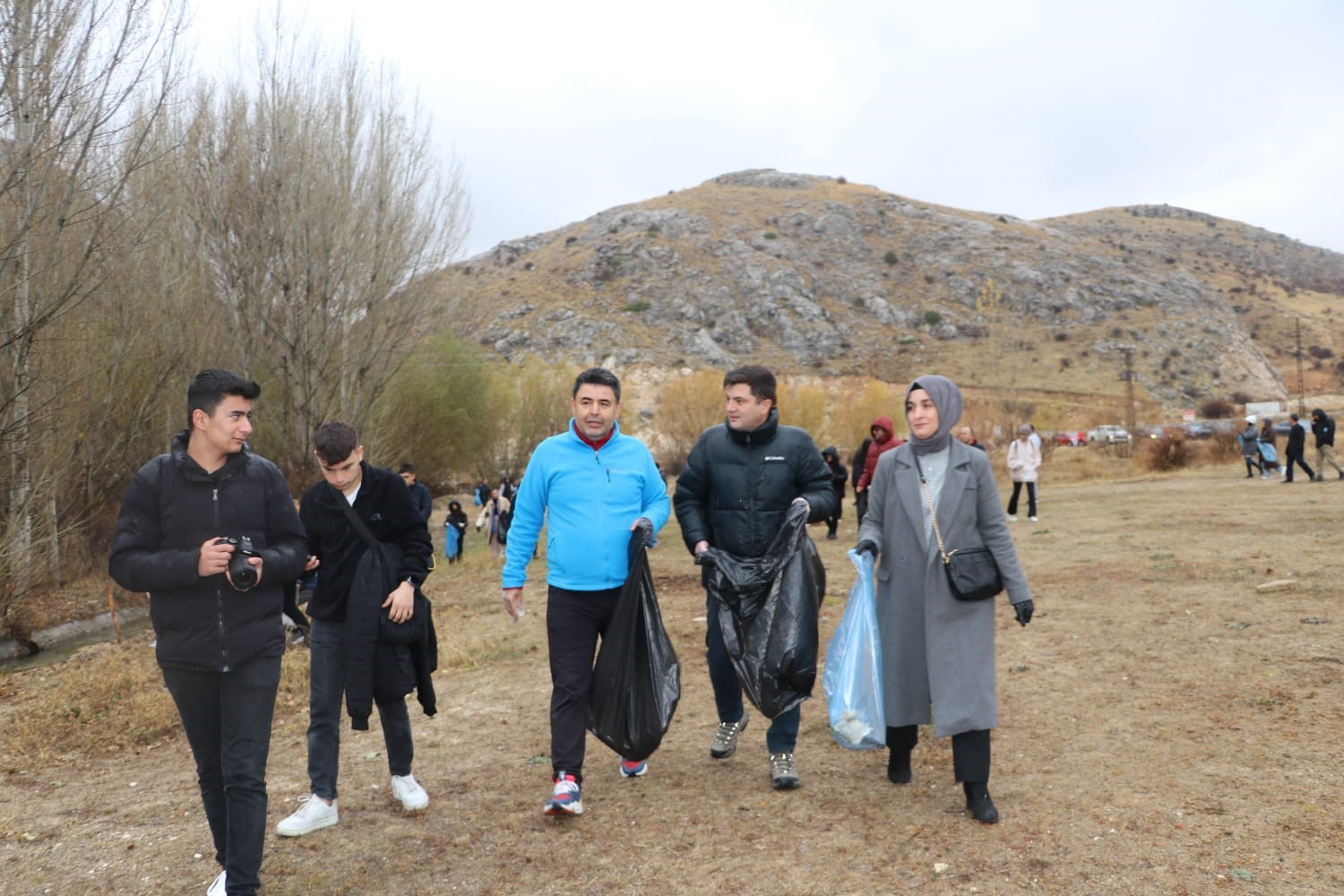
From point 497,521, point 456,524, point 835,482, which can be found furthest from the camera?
point 497,521

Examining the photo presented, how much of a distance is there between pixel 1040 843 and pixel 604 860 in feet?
5.47

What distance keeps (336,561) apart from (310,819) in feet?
3.60

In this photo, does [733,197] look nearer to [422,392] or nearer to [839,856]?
[422,392]

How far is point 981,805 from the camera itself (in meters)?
3.77

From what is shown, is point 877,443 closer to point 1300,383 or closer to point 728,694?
point 728,694

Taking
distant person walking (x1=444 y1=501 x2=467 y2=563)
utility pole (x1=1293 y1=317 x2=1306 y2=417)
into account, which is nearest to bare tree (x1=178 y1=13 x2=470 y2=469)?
distant person walking (x1=444 y1=501 x2=467 y2=563)

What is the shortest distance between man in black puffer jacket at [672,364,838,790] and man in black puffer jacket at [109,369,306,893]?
6.02 ft

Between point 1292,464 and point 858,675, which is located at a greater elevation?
point 858,675

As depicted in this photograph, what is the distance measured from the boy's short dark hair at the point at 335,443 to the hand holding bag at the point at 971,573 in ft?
8.15

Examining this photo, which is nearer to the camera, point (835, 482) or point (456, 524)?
point (835, 482)

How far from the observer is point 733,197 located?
352 ft

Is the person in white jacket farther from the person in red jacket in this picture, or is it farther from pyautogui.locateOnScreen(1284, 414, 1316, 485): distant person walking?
pyautogui.locateOnScreen(1284, 414, 1316, 485): distant person walking

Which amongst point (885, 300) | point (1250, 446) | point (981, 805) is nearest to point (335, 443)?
point (981, 805)

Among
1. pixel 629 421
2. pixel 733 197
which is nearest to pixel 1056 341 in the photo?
pixel 733 197
